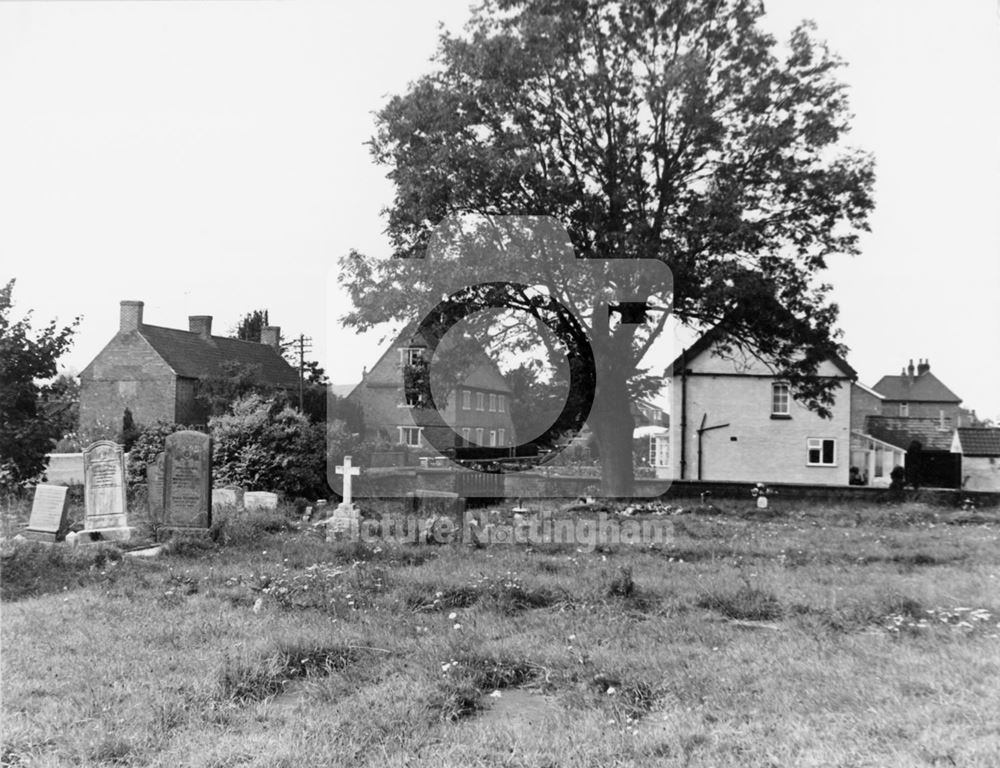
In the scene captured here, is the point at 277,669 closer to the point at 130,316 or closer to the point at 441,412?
the point at 441,412

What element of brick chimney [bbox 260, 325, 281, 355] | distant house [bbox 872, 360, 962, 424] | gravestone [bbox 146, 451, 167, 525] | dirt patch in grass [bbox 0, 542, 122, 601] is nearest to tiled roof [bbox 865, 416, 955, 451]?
distant house [bbox 872, 360, 962, 424]

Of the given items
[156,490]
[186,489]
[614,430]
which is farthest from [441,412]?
[186,489]

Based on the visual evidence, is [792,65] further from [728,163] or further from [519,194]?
[519,194]

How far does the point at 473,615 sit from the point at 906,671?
3.31 meters

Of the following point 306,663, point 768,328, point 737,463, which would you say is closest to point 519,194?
point 768,328

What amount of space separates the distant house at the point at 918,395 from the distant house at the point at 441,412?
122ft

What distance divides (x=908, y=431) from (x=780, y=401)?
468 inches

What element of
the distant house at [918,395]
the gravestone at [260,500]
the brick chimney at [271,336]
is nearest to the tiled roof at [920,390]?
the distant house at [918,395]

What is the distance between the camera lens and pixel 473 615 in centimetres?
685

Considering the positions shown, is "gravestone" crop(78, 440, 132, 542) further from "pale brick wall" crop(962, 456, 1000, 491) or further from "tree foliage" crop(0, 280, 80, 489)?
"pale brick wall" crop(962, 456, 1000, 491)

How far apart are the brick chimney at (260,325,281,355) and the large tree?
29.3 metres

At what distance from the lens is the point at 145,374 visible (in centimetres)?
3662

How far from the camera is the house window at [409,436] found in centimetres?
3459

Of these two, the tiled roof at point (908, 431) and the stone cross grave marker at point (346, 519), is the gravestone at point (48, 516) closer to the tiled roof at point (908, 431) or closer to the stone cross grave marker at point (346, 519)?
the stone cross grave marker at point (346, 519)
